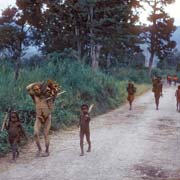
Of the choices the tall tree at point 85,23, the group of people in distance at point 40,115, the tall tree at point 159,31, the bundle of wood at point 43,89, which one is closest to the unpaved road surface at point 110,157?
the group of people in distance at point 40,115

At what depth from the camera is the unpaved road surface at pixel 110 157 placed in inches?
366

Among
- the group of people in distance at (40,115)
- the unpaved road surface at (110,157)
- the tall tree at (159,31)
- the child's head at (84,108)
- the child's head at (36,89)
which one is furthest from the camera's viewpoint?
the tall tree at (159,31)

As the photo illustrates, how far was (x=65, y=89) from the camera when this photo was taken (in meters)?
18.7

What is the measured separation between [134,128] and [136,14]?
54.9 ft

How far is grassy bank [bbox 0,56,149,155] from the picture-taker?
45.5ft

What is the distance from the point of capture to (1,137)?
37.2ft

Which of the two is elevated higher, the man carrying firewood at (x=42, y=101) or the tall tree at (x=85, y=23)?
the tall tree at (x=85, y=23)

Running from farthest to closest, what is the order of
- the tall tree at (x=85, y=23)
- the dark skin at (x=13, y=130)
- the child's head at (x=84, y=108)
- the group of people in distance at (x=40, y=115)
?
the tall tree at (x=85, y=23) → the child's head at (x=84, y=108) → the group of people in distance at (x=40, y=115) → the dark skin at (x=13, y=130)

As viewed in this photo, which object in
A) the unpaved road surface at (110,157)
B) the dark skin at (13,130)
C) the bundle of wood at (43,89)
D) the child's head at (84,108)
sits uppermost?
the bundle of wood at (43,89)

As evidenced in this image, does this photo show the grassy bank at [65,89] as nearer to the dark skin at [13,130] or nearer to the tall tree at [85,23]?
the dark skin at [13,130]

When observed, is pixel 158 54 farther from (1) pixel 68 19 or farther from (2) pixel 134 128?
(2) pixel 134 128

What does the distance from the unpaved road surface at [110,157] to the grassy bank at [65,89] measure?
2.87 feet

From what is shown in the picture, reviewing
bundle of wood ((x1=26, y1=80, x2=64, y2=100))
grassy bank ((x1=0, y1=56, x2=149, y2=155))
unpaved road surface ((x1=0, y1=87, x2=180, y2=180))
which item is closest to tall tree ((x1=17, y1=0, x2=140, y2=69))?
grassy bank ((x1=0, y1=56, x2=149, y2=155))

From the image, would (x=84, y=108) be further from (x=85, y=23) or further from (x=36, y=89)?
(x=85, y=23)
